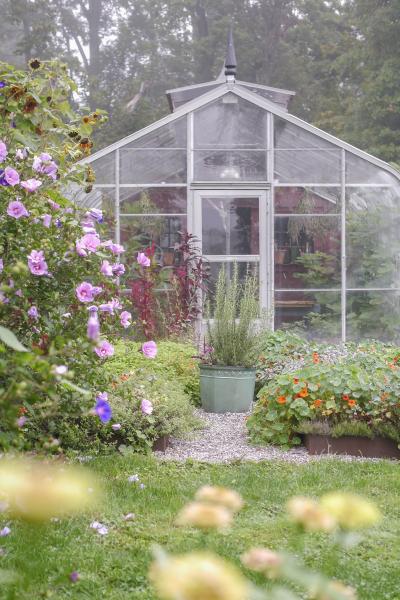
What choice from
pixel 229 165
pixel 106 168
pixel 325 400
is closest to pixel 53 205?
pixel 325 400

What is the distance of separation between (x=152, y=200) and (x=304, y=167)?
186 centimetres

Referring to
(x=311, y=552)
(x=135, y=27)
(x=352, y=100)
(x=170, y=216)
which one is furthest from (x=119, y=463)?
(x=135, y=27)

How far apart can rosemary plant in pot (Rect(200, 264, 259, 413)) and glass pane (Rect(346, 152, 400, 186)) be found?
3.38 meters

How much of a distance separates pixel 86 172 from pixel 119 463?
1769 millimetres

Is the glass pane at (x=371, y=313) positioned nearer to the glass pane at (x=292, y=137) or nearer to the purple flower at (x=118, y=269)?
the glass pane at (x=292, y=137)

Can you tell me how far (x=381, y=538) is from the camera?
3205 millimetres

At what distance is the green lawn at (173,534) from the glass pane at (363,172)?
5580 millimetres

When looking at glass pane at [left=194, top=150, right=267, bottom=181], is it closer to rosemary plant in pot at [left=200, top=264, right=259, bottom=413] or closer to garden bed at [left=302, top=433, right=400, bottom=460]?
rosemary plant in pot at [left=200, top=264, right=259, bottom=413]

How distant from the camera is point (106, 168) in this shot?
30.9ft

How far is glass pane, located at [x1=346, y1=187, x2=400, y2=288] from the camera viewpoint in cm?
946

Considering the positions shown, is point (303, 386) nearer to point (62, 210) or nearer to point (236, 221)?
point (62, 210)

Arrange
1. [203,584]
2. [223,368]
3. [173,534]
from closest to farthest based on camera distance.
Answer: [203,584] < [173,534] < [223,368]

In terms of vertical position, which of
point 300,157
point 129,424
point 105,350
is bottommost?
point 129,424

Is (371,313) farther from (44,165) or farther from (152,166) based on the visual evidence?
(44,165)
